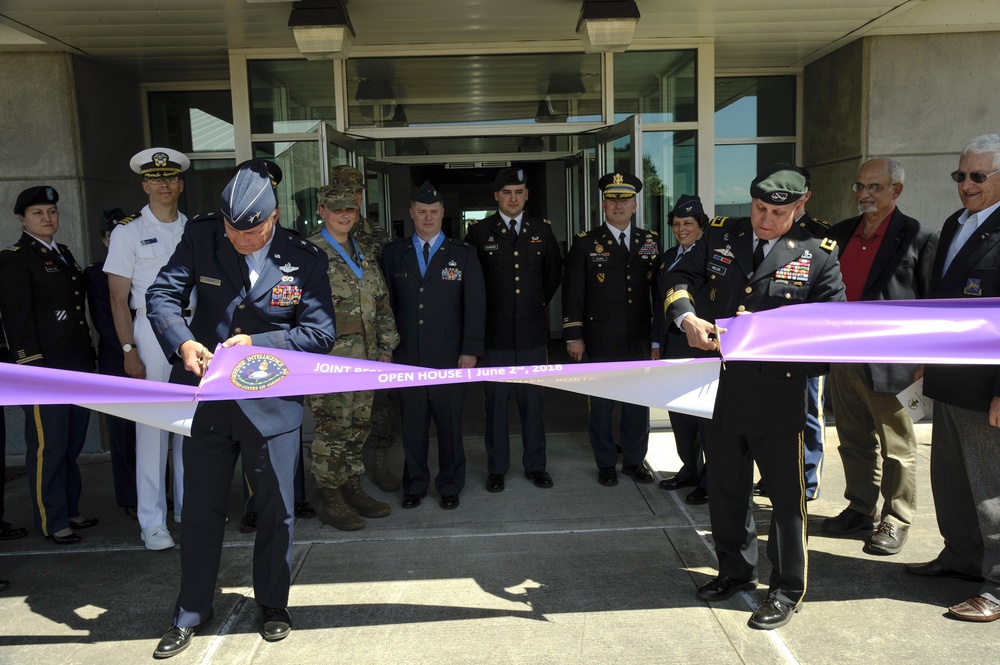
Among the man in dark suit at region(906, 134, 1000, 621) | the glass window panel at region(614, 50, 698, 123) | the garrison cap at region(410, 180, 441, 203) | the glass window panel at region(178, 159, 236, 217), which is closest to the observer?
the man in dark suit at region(906, 134, 1000, 621)

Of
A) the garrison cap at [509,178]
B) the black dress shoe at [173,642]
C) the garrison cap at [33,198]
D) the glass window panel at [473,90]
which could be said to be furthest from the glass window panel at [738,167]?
the black dress shoe at [173,642]

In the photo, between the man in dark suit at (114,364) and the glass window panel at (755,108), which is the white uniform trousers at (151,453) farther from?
the glass window panel at (755,108)

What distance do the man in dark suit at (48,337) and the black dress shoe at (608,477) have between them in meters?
2.94

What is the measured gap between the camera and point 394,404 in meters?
7.45

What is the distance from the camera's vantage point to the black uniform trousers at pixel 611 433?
4961 millimetres

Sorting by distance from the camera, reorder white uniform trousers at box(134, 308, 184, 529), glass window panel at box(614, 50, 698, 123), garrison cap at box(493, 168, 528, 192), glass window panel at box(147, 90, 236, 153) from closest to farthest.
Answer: white uniform trousers at box(134, 308, 184, 529) → garrison cap at box(493, 168, 528, 192) → glass window panel at box(614, 50, 698, 123) → glass window panel at box(147, 90, 236, 153)

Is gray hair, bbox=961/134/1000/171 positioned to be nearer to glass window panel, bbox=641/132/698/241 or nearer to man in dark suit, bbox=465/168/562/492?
man in dark suit, bbox=465/168/562/492

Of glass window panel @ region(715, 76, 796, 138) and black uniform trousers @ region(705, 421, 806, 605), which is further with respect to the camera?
glass window panel @ region(715, 76, 796, 138)

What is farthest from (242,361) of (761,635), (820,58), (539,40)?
(820,58)

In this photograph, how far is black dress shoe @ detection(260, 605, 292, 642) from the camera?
121 inches

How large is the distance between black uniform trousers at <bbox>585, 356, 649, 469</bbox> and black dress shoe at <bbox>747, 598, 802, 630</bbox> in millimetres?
1879

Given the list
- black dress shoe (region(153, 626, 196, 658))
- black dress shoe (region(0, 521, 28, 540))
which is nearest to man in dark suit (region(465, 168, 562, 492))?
black dress shoe (region(153, 626, 196, 658))

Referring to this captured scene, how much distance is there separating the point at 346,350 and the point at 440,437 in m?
0.81

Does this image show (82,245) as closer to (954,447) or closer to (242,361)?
(242,361)
